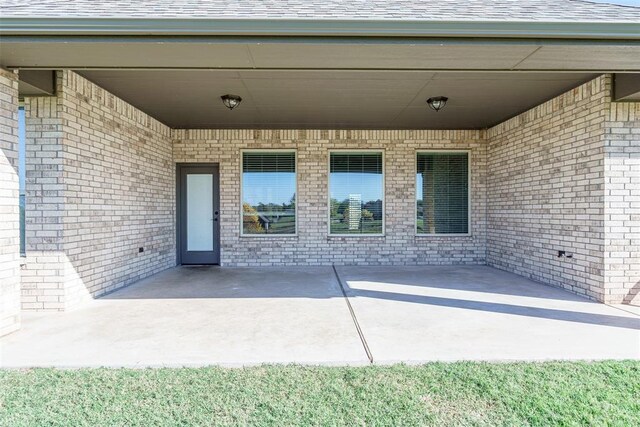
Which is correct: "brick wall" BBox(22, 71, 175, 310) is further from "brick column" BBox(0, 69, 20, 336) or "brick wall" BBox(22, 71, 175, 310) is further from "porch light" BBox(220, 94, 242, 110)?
"porch light" BBox(220, 94, 242, 110)

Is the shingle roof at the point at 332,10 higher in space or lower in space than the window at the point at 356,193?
higher

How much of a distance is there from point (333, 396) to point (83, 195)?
4.20 metres

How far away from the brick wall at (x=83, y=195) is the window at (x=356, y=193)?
12.2 feet

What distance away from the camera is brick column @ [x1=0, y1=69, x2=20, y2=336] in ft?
11.1

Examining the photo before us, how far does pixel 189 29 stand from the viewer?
2.92 metres

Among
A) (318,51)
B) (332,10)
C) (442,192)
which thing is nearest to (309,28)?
(318,51)

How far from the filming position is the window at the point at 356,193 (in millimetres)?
7547

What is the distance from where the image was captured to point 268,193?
7.54 meters

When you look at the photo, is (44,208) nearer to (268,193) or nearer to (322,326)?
(322,326)

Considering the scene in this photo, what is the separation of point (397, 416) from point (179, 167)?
687cm

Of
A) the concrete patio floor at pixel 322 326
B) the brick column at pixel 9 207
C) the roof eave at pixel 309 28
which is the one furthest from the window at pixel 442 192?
the brick column at pixel 9 207

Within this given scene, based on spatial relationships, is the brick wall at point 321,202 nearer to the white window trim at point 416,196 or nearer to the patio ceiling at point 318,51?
the white window trim at point 416,196

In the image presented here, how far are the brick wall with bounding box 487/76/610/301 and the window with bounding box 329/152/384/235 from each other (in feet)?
8.02

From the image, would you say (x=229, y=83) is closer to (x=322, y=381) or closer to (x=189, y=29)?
(x=189, y=29)
